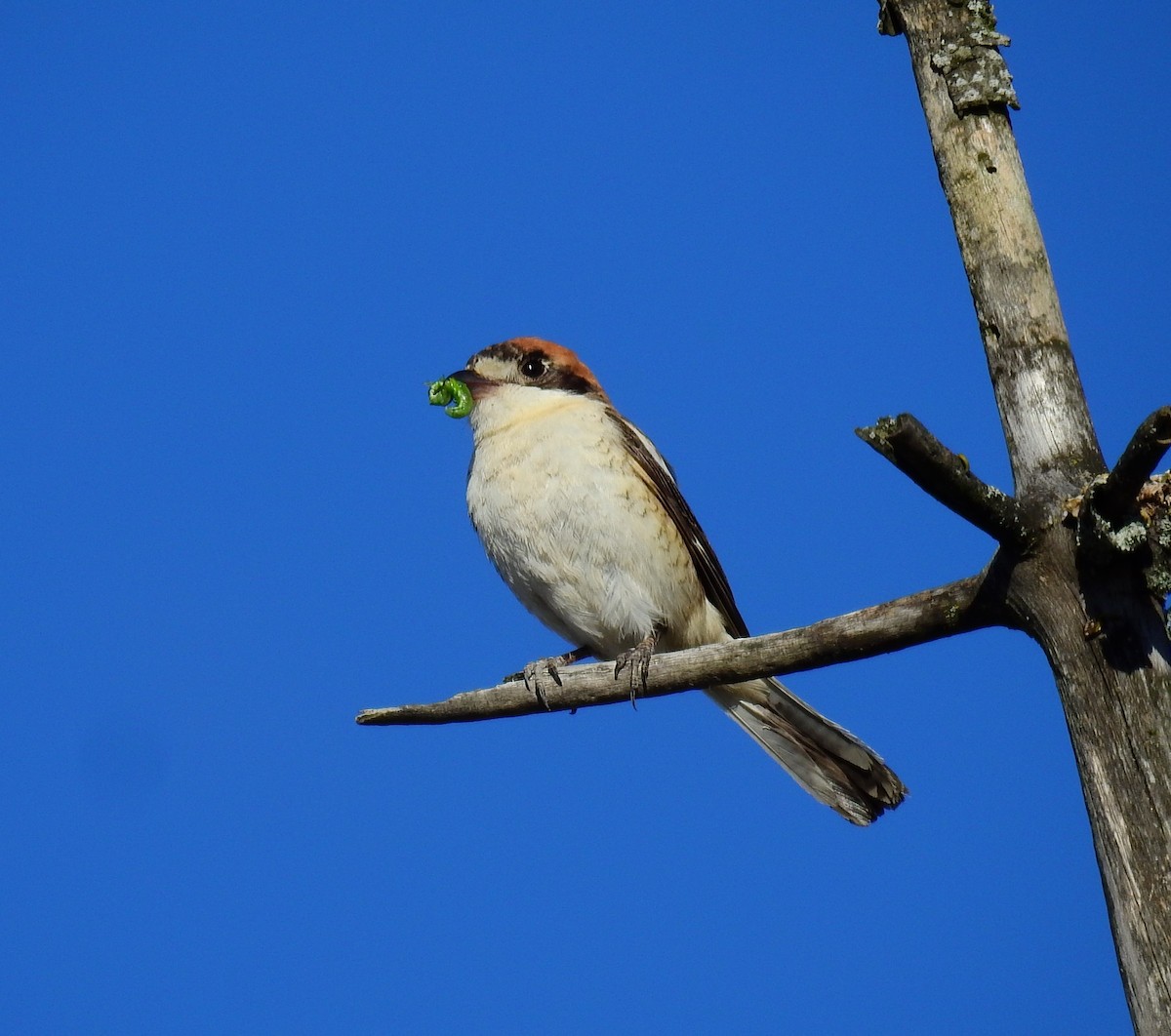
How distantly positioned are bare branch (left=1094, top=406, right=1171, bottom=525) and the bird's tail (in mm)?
2165

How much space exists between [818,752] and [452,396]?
240cm

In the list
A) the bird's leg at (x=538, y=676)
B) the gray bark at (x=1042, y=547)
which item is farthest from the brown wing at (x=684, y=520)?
the gray bark at (x=1042, y=547)

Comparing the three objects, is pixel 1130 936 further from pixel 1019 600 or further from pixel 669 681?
pixel 669 681

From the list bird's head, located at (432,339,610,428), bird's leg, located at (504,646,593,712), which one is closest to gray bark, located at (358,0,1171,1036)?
bird's leg, located at (504,646,593,712)

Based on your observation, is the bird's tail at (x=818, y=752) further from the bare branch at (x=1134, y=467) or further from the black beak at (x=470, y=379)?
the bare branch at (x=1134, y=467)

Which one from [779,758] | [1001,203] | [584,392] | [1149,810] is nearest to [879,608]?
[1149,810]

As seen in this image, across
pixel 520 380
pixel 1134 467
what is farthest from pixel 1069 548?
pixel 520 380

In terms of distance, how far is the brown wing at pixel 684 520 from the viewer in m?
5.96

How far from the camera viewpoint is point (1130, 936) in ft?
10.0

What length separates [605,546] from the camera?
5.66m

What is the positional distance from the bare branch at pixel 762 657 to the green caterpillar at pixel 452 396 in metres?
1.91

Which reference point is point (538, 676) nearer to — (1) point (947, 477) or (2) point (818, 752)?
(2) point (818, 752)

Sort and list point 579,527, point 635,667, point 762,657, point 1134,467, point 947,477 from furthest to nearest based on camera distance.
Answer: point 579,527
point 635,667
point 762,657
point 947,477
point 1134,467

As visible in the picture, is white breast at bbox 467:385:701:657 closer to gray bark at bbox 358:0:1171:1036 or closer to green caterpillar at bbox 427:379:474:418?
green caterpillar at bbox 427:379:474:418
